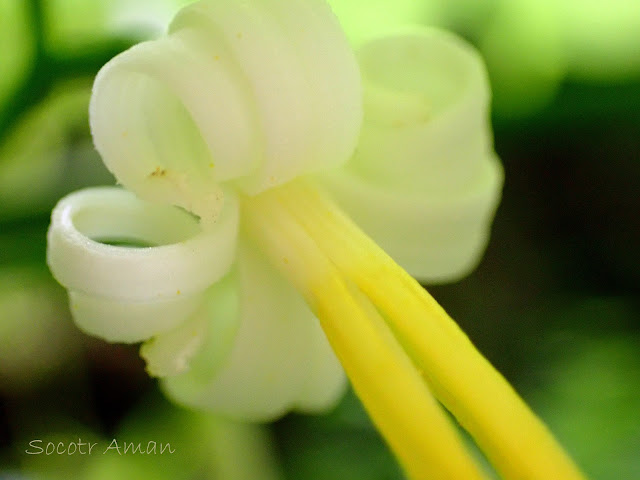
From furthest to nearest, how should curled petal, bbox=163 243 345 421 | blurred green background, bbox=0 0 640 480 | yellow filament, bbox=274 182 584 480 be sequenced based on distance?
blurred green background, bbox=0 0 640 480, curled petal, bbox=163 243 345 421, yellow filament, bbox=274 182 584 480

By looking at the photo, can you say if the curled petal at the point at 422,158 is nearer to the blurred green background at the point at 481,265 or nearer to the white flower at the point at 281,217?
the white flower at the point at 281,217

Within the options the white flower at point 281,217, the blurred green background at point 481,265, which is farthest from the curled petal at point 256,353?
the blurred green background at point 481,265

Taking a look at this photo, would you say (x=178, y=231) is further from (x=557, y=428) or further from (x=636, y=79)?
(x=636, y=79)

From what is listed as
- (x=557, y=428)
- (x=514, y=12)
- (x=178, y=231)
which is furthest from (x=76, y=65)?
(x=557, y=428)

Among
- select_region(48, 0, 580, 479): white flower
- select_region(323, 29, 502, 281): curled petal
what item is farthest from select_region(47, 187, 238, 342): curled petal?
select_region(323, 29, 502, 281): curled petal

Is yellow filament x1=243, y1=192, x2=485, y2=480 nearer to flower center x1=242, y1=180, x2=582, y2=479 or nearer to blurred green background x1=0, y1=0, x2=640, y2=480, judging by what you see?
flower center x1=242, y1=180, x2=582, y2=479
